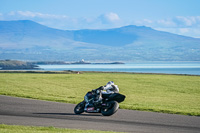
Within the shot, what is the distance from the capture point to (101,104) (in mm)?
17875

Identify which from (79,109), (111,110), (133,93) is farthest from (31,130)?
(133,93)

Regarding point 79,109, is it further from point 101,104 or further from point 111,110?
point 111,110

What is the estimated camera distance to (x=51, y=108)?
20438mm

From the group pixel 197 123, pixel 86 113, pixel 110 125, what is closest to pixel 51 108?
pixel 86 113

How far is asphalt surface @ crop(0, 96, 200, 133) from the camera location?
14.7 meters

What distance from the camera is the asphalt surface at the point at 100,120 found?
1466cm

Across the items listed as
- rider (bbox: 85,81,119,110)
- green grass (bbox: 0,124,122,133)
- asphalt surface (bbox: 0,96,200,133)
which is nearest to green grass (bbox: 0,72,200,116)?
asphalt surface (bbox: 0,96,200,133)

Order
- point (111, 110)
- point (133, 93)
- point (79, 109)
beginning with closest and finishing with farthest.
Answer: point (111, 110), point (79, 109), point (133, 93)

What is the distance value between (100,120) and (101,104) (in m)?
1.40

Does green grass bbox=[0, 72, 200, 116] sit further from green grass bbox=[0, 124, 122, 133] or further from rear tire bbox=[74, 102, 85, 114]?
green grass bbox=[0, 124, 122, 133]

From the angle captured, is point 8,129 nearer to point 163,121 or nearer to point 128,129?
point 128,129

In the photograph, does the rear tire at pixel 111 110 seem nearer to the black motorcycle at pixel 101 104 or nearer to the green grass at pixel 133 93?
the black motorcycle at pixel 101 104

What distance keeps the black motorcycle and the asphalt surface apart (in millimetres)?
259

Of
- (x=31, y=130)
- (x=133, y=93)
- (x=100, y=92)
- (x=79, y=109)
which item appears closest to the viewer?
(x=31, y=130)
